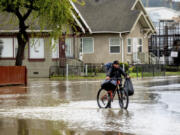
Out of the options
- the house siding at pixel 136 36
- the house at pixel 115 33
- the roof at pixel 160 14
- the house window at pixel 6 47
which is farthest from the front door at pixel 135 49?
the roof at pixel 160 14

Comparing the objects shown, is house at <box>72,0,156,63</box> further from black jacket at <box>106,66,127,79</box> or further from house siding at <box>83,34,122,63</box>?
black jacket at <box>106,66,127,79</box>

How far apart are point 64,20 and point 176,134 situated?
1939 cm

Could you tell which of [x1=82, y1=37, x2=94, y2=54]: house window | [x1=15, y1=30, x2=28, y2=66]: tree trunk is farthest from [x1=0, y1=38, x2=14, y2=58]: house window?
[x1=15, y1=30, x2=28, y2=66]: tree trunk

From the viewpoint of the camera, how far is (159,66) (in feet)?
140

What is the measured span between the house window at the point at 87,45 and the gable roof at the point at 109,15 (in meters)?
1.59

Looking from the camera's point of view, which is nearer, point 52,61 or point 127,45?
point 52,61

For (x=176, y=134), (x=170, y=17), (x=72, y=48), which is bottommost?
(x=176, y=134)

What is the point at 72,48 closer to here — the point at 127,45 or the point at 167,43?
the point at 127,45

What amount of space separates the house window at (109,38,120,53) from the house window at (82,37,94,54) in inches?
68.4

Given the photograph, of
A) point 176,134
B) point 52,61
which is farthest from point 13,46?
point 176,134

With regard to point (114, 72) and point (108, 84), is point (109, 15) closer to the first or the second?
point (114, 72)

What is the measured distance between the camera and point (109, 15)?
47938 millimetres

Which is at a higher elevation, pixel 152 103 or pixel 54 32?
pixel 54 32

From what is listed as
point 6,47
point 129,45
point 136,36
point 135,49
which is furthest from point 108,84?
point 136,36
